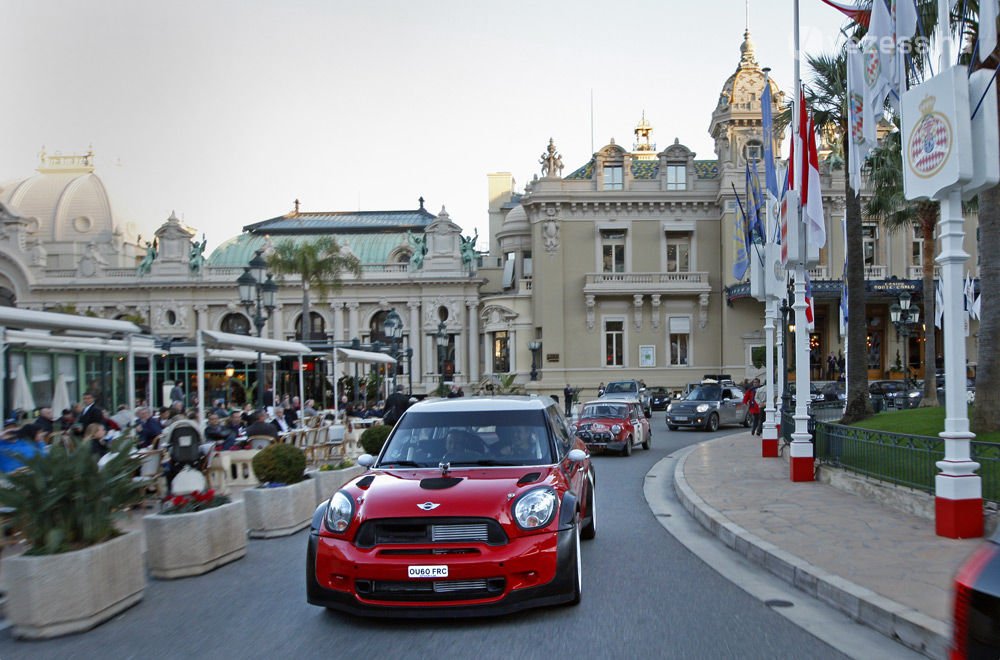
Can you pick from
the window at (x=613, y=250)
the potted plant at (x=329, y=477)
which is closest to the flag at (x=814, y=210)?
the potted plant at (x=329, y=477)

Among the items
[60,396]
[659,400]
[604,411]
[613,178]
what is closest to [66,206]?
[613,178]

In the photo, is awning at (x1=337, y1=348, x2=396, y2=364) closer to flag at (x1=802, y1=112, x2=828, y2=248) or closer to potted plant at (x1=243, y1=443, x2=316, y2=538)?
potted plant at (x1=243, y1=443, x2=316, y2=538)

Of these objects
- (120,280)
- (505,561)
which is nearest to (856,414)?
(505,561)

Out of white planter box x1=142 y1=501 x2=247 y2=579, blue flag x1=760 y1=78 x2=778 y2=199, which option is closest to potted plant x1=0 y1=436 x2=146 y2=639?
white planter box x1=142 y1=501 x2=247 y2=579

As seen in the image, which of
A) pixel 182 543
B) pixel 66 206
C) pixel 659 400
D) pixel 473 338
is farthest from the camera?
pixel 66 206

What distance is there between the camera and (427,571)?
6293 millimetres

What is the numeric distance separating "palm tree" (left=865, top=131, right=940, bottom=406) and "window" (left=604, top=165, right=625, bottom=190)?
68.3 ft

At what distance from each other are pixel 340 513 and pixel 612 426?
1631 cm

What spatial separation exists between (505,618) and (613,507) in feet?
22.7

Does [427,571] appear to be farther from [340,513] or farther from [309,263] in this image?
[309,263]

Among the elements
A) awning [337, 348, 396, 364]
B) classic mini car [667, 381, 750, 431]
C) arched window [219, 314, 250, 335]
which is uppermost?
arched window [219, 314, 250, 335]

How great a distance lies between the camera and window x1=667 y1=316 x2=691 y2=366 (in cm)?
5447

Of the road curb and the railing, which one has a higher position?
the railing

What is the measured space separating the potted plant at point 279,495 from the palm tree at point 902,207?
20.5 m
